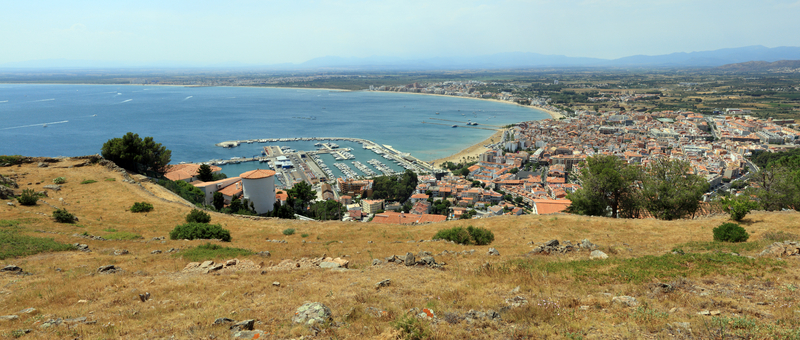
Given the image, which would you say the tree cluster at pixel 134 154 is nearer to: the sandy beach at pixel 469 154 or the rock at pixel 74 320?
the rock at pixel 74 320

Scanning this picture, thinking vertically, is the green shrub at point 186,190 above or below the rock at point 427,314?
below

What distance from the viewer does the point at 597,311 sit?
6.14 m

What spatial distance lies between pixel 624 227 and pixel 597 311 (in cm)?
883

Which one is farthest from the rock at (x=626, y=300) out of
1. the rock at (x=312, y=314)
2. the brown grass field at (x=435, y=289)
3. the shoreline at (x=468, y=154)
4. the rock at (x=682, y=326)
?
the shoreline at (x=468, y=154)

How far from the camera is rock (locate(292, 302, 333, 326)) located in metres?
5.95

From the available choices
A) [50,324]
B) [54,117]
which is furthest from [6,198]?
[54,117]

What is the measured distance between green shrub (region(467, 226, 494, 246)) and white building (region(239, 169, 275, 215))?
15.0 meters

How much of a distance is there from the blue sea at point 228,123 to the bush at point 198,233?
43.2m

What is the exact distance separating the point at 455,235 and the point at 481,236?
908mm

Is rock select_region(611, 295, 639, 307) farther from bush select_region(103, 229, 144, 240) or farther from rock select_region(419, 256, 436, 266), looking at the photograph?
bush select_region(103, 229, 144, 240)

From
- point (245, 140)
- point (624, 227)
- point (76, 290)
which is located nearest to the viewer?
point (76, 290)

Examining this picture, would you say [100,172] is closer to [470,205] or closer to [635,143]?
[470,205]

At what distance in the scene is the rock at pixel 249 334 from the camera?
5.47 metres

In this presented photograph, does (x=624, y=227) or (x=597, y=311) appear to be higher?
(x=597, y=311)
